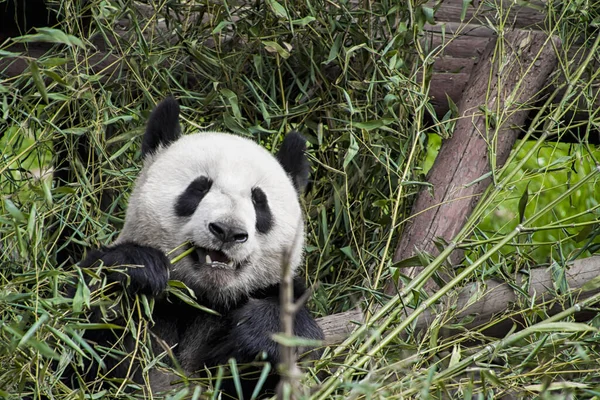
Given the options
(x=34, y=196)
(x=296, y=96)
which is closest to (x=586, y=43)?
(x=296, y=96)

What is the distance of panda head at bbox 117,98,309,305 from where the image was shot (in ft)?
10.1

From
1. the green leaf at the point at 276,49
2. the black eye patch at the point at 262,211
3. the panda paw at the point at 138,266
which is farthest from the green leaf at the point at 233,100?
the panda paw at the point at 138,266

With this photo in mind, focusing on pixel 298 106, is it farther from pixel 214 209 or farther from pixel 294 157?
pixel 214 209

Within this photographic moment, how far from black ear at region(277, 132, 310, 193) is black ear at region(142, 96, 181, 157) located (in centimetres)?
49

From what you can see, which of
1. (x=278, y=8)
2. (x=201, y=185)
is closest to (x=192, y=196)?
(x=201, y=185)

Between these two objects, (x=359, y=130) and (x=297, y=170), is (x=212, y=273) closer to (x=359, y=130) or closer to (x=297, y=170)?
(x=297, y=170)

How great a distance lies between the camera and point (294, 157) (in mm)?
3762

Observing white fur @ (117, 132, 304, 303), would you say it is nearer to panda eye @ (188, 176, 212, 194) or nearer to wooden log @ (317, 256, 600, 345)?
panda eye @ (188, 176, 212, 194)

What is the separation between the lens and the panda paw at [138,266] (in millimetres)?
2902

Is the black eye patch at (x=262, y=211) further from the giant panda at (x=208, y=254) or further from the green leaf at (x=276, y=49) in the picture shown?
the green leaf at (x=276, y=49)

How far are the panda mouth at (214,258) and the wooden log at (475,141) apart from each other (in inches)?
38.5

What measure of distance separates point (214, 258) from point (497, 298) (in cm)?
120

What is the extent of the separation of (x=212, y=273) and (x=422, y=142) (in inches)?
59.0

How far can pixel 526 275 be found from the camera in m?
3.54
